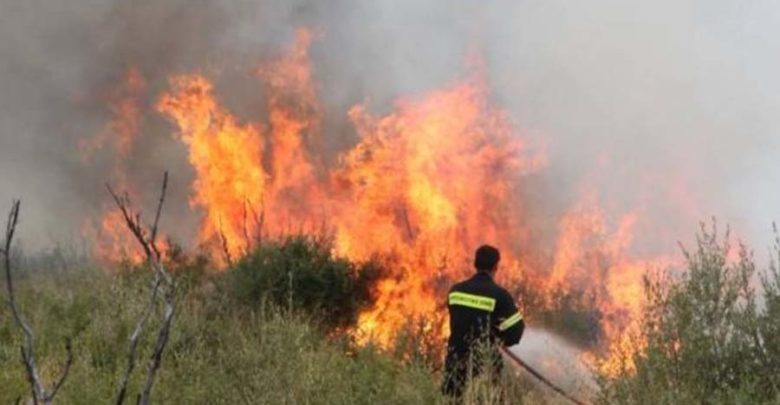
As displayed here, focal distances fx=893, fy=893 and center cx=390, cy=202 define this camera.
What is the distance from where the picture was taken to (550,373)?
29.7 ft

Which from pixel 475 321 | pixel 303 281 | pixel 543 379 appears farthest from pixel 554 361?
pixel 303 281

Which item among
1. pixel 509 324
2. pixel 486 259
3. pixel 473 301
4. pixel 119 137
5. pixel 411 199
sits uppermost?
pixel 119 137

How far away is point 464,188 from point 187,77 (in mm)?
6358

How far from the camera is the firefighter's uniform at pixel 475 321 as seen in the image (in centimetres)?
689

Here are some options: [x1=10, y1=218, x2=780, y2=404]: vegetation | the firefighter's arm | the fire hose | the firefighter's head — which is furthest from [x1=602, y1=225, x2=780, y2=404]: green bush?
the firefighter's head

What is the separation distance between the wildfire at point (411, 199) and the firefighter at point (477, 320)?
13.1ft

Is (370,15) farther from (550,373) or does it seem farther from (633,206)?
(550,373)

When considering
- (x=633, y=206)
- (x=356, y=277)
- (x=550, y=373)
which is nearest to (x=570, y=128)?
(x=633, y=206)

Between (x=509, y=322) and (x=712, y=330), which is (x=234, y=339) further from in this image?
(x=712, y=330)

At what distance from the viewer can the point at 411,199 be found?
43.0 feet

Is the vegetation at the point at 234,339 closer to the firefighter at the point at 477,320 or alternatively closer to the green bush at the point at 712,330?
the firefighter at the point at 477,320

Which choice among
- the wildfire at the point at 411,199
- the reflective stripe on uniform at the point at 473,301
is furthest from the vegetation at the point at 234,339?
the wildfire at the point at 411,199

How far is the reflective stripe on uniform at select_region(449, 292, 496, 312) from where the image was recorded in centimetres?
694

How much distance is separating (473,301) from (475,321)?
16cm
